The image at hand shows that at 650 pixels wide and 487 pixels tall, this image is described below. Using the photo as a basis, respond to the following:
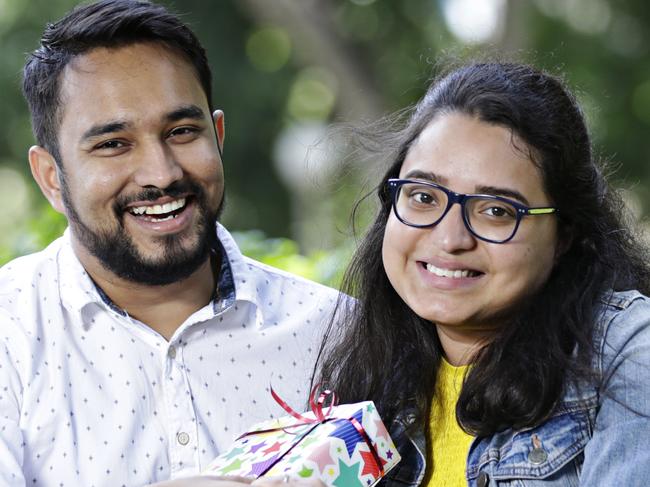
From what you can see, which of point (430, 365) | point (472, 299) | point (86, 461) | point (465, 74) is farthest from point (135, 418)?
point (465, 74)

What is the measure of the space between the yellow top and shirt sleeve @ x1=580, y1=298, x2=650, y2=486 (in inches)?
16.3

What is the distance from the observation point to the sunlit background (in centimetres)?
983

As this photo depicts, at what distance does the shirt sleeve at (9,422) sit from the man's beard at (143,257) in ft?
1.26

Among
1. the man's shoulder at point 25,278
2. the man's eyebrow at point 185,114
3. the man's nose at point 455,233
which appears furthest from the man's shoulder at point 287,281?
the man's nose at point 455,233

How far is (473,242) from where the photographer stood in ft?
9.01

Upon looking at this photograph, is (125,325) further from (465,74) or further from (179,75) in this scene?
(465,74)

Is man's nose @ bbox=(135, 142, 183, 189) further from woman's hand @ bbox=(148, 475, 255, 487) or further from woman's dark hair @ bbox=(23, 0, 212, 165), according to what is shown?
woman's hand @ bbox=(148, 475, 255, 487)

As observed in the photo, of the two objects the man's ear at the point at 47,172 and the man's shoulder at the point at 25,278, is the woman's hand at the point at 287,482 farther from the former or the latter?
the man's ear at the point at 47,172

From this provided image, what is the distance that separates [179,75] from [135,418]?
1.08 metres

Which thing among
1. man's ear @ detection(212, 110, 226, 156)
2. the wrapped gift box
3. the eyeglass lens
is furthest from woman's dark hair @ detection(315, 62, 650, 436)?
man's ear @ detection(212, 110, 226, 156)

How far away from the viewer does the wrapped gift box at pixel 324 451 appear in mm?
2555

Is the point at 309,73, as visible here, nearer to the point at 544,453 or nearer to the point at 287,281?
the point at 287,281

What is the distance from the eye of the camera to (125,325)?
339cm

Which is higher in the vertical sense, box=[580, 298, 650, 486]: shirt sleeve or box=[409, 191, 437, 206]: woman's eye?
box=[409, 191, 437, 206]: woman's eye
